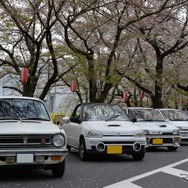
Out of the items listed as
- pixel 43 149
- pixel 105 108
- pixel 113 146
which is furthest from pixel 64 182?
pixel 105 108

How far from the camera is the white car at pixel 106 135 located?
999 cm

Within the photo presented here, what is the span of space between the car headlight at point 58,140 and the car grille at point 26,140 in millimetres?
69

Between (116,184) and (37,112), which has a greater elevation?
(37,112)

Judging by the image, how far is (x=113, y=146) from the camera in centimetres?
998

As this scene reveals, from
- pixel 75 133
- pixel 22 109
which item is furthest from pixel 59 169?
pixel 75 133

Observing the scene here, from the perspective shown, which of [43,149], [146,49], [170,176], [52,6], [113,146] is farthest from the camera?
[146,49]

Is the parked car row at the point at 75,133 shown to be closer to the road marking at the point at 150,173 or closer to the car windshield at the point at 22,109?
the car windshield at the point at 22,109

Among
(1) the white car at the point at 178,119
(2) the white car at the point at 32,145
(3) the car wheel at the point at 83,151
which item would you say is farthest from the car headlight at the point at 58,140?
(1) the white car at the point at 178,119

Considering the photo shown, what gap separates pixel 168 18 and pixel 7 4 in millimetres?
7867

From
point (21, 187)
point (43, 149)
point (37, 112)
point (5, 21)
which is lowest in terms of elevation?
point (21, 187)

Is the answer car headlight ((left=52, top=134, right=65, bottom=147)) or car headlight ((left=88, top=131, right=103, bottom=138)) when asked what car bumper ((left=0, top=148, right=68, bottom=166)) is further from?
car headlight ((left=88, top=131, right=103, bottom=138))

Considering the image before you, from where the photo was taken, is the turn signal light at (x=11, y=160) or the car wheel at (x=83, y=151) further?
the car wheel at (x=83, y=151)

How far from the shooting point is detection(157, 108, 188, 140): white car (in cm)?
1569

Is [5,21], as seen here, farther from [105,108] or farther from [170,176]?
[170,176]
